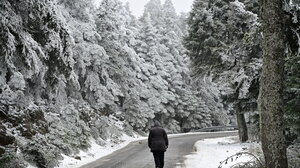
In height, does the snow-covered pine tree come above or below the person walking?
above

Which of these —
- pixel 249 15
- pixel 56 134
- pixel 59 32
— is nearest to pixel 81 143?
pixel 56 134

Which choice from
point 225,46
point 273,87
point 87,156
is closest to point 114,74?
point 225,46

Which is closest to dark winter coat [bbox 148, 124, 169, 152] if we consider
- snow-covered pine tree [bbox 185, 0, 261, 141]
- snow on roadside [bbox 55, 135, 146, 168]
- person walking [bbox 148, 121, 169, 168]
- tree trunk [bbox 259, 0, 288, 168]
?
person walking [bbox 148, 121, 169, 168]

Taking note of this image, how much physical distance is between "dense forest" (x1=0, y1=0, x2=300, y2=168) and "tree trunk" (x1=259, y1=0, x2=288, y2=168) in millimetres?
475

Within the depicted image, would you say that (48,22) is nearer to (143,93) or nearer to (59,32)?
(59,32)

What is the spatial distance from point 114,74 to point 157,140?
19.9 m

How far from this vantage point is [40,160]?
11922 mm

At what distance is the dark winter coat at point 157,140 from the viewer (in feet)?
33.7

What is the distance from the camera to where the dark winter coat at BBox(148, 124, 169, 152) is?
10.3 meters

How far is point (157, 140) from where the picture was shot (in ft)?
33.9

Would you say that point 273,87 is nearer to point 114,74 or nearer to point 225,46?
point 225,46

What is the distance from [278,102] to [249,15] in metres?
11.3

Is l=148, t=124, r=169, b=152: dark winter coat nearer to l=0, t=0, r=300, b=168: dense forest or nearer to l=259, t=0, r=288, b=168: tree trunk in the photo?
l=0, t=0, r=300, b=168: dense forest

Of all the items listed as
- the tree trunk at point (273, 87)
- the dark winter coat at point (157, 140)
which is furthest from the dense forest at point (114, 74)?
the dark winter coat at point (157, 140)
